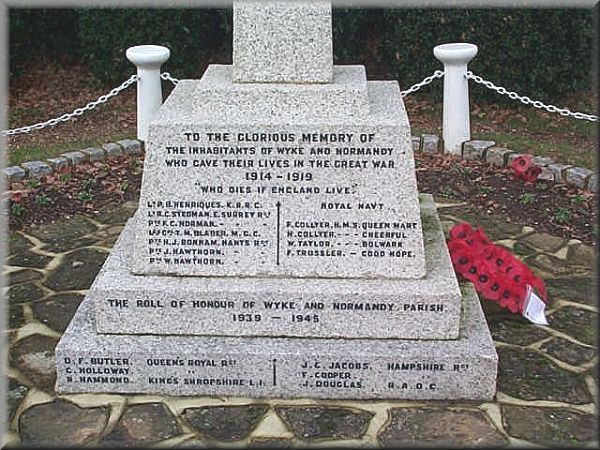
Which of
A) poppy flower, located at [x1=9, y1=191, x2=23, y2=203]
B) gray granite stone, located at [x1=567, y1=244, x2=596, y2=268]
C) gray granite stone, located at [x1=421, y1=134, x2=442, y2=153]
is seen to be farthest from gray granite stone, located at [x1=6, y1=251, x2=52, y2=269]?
gray granite stone, located at [x1=421, y1=134, x2=442, y2=153]

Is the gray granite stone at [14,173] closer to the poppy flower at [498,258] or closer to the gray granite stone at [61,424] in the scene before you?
the gray granite stone at [61,424]

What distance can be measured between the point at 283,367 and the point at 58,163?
387cm

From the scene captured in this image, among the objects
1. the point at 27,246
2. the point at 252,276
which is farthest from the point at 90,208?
the point at 252,276

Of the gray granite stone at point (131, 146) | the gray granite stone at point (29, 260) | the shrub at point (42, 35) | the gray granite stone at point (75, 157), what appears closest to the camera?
the gray granite stone at point (29, 260)

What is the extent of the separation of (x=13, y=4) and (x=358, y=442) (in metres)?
7.56

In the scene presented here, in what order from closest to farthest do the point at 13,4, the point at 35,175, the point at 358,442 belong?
the point at 358,442 < the point at 35,175 < the point at 13,4

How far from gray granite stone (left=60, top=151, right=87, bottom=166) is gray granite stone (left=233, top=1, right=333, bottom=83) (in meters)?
3.48

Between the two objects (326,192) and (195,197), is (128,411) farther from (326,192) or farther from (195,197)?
(326,192)

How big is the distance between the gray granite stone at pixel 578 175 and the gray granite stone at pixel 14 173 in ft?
13.9

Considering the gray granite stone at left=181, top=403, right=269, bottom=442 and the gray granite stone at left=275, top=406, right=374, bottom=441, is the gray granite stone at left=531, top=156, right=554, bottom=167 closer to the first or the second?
the gray granite stone at left=275, top=406, right=374, bottom=441

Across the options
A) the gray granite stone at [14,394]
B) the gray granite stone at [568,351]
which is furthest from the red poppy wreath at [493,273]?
the gray granite stone at [14,394]

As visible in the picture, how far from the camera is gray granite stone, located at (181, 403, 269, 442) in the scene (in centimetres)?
392

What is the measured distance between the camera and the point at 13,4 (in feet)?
32.0

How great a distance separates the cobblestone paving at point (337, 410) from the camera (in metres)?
3.88
